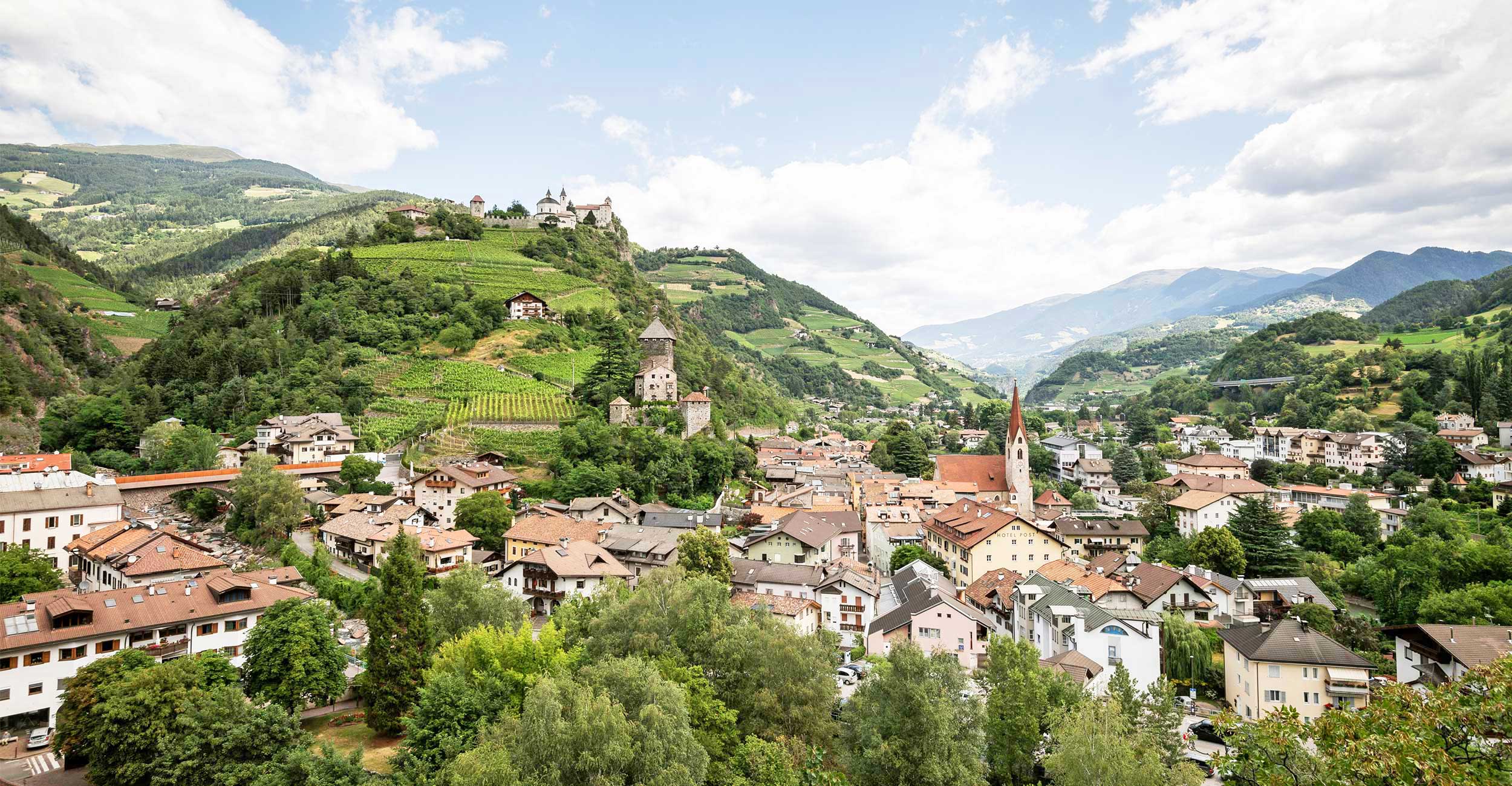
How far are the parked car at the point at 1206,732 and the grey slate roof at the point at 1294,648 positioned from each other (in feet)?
11.2

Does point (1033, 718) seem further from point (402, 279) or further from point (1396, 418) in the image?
point (1396, 418)

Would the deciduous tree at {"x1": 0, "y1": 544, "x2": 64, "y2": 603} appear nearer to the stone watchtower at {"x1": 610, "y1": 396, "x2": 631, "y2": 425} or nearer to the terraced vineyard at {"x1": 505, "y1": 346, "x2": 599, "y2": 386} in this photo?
the stone watchtower at {"x1": 610, "y1": 396, "x2": 631, "y2": 425}

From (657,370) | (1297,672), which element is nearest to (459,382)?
(657,370)

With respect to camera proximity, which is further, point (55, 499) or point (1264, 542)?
point (1264, 542)

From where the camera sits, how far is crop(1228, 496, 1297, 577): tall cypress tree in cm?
4784

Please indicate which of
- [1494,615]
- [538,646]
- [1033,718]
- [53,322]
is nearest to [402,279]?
[53,322]

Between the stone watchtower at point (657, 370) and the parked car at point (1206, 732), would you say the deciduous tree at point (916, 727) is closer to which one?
the parked car at point (1206, 732)

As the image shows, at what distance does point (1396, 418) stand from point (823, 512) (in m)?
73.4

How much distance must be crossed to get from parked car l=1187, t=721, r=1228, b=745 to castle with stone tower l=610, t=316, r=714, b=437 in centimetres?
4128

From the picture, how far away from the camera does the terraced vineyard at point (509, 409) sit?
→ 57.3 m

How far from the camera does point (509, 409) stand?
2311 inches

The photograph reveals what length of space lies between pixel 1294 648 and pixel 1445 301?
603ft

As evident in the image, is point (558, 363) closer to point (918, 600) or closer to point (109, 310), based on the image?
point (918, 600)

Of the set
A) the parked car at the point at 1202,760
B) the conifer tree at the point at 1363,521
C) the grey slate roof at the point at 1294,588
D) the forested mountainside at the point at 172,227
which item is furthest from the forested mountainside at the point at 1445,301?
the forested mountainside at the point at 172,227
